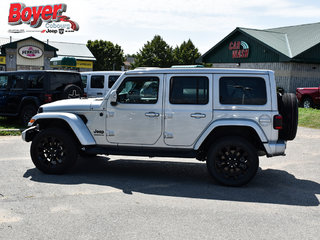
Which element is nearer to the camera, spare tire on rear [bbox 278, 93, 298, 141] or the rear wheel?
spare tire on rear [bbox 278, 93, 298, 141]

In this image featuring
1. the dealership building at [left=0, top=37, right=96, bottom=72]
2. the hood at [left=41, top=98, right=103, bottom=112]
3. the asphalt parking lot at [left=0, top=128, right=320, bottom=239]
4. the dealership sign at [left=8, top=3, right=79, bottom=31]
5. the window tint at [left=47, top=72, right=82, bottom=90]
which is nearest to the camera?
the asphalt parking lot at [left=0, top=128, right=320, bottom=239]

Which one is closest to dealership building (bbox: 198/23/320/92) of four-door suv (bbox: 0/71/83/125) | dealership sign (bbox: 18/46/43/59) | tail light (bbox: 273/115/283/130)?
dealership sign (bbox: 18/46/43/59)

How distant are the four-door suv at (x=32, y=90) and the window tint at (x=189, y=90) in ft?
20.5

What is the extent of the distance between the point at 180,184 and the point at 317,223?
2356 mm

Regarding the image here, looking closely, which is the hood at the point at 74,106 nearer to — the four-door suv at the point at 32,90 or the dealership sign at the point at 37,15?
the four-door suv at the point at 32,90

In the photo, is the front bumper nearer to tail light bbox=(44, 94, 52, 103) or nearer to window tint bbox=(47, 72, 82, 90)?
tail light bbox=(44, 94, 52, 103)

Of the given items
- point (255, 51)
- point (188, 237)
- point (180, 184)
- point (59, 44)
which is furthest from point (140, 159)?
point (59, 44)

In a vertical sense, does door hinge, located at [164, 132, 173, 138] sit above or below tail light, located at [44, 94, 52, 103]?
below

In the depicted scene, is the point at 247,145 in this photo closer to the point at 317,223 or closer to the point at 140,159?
the point at 317,223

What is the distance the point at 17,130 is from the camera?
39.1ft

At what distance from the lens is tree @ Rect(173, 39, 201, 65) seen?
7228 cm

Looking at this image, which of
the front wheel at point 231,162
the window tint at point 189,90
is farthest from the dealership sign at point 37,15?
the front wheel at point 231,162

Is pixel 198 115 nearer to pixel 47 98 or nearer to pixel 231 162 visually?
pixel 231 162

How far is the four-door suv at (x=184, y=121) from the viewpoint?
241 inches
